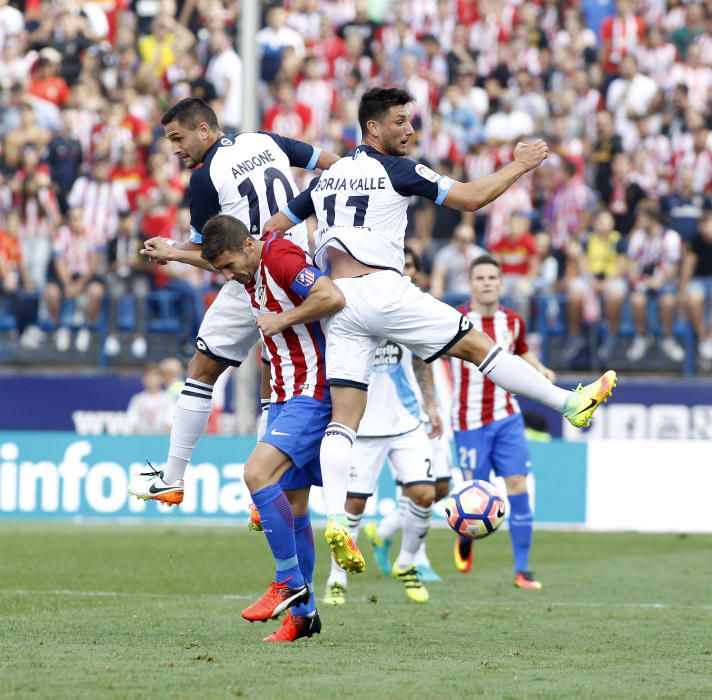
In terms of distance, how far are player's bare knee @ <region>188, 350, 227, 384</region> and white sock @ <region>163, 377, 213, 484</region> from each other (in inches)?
1.3

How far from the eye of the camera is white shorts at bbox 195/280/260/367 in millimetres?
8438

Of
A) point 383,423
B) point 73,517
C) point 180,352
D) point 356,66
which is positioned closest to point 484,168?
point 356,66

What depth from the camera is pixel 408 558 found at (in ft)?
34.0

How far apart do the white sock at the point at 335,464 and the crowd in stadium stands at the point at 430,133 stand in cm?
1041

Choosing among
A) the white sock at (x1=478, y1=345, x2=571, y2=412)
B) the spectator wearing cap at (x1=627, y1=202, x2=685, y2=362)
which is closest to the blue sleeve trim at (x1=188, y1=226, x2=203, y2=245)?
the white sock at (x1=478, y1=345, x2=571, y2=412)

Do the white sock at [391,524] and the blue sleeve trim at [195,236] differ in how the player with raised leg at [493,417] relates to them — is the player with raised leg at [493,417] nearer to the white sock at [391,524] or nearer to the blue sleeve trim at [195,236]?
the white sock at [391,524]

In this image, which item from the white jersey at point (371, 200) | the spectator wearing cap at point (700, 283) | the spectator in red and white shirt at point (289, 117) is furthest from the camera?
the spectator in red and white shirt at point (289, 117)

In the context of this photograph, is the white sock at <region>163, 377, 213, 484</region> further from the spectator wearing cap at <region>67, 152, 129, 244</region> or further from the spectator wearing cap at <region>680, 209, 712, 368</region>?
the spectator wearing cap at <region>67, 152, 129, 244</region>

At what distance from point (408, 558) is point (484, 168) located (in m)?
10.4

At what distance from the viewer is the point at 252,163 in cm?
841

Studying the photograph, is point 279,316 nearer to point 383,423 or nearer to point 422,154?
point 383,423

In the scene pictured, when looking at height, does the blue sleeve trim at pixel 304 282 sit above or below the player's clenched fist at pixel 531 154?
below

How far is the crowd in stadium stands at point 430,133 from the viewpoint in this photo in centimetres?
1833

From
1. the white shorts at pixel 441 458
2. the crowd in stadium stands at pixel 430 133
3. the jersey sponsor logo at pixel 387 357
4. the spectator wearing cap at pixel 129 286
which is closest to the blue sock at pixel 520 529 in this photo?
the white shorts at pixel 441 458
